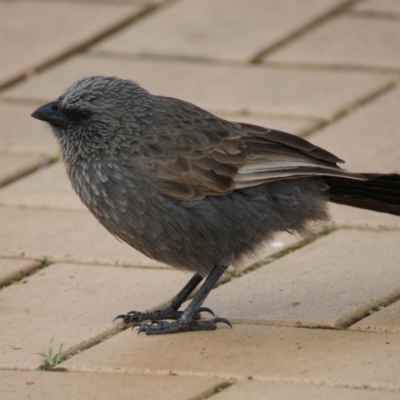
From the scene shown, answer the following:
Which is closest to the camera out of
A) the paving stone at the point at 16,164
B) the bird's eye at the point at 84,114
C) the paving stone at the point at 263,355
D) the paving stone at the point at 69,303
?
the paving stone at the point at 263,355

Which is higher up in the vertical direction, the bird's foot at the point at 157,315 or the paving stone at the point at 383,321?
the bird's foot at the point at 157,315

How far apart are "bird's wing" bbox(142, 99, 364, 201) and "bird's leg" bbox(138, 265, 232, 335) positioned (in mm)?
412

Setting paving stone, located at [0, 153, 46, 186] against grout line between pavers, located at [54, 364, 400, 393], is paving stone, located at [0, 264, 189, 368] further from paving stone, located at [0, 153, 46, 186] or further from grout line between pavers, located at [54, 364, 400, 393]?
paving stone, located at [0, 153, 46, 186]

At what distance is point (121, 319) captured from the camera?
6.11 meters

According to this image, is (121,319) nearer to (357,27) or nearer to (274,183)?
(274,183)

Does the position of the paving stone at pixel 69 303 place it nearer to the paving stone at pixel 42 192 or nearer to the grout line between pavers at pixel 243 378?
the grout line between pavers at pixel 243 378

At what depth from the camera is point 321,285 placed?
650cm

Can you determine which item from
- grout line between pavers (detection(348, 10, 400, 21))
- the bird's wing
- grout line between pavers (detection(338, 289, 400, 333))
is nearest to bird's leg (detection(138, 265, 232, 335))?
the bird's wing

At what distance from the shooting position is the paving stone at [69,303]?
19.0 ft

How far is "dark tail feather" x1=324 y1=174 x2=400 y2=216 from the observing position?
6.20 m

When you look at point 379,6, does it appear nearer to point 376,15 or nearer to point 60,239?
point 376,15

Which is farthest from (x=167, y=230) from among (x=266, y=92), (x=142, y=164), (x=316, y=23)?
(x=316, y=23)

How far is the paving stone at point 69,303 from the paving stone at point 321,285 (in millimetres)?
360

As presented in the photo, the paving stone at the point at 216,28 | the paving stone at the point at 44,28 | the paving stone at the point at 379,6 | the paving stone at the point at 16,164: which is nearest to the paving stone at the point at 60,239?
the paving stone at the point at 16,164
